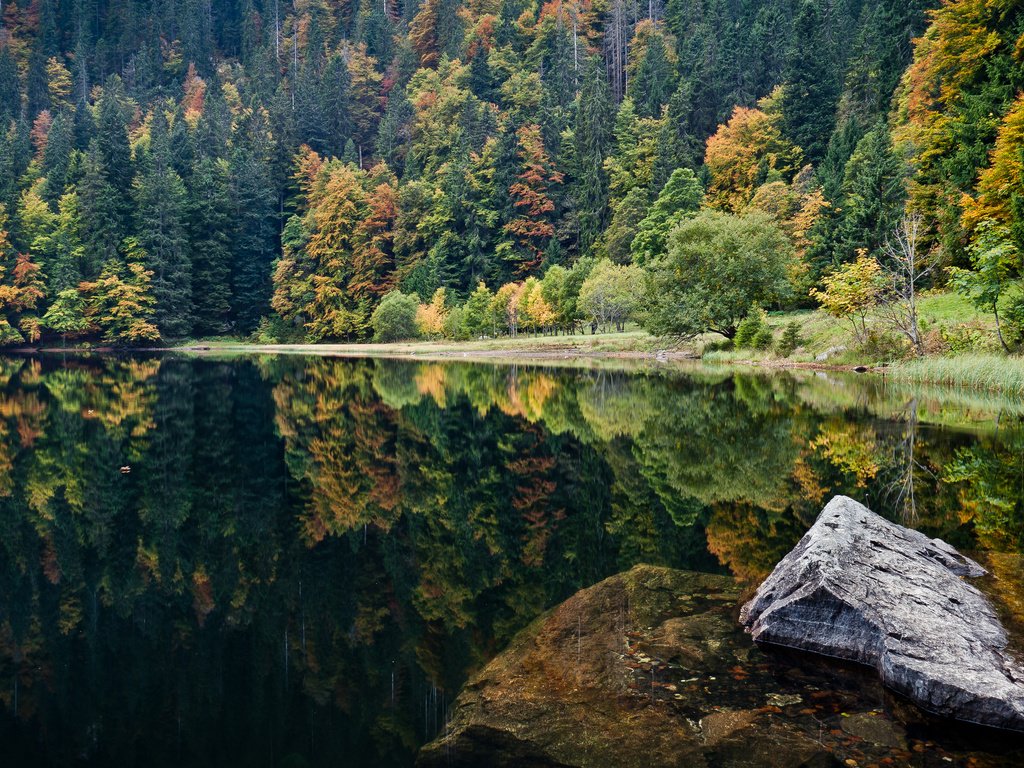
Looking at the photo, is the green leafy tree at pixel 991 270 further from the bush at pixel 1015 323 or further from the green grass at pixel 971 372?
the green grass at pixel 971 372

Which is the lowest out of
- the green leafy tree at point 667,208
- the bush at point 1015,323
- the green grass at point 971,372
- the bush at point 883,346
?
the green grass at point 971,372

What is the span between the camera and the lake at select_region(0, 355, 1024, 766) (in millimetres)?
5633

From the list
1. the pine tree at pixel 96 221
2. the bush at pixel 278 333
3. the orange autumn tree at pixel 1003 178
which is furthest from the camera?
the bush at pixel 278 333

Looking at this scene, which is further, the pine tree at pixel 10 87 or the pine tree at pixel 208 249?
the pine tree at pixel 10 87

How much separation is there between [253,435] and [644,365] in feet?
102

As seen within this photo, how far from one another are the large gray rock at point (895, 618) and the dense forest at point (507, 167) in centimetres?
2375

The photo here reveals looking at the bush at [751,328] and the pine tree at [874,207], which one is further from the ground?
the pine tree at [874,207]

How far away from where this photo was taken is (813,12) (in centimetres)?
8169

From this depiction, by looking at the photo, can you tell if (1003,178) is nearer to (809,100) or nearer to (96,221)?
(809,100)

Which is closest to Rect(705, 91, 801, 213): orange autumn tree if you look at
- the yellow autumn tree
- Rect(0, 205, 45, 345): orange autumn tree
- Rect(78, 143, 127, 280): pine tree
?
the yellow autumn tree

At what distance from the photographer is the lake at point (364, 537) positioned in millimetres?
5633

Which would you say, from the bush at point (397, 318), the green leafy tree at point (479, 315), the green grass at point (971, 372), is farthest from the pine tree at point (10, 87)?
the green grass at point (971, 372)

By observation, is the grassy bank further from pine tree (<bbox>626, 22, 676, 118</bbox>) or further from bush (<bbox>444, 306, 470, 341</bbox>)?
pine tree (<bbox>626, 22, 676, 118</bbox>)

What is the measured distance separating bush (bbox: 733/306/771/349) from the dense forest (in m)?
1.87
